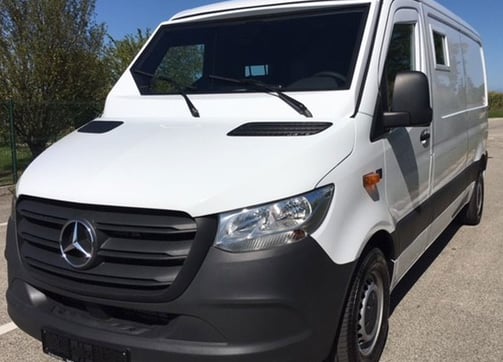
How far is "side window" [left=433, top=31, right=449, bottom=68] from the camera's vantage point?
4.60 metres

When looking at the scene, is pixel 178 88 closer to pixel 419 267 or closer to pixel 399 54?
pixel 399 54

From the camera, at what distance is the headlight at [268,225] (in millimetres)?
2465

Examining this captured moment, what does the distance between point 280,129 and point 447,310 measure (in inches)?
87.4

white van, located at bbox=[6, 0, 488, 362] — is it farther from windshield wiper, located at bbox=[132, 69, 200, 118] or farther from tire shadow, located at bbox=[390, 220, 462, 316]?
tire shadow, located at bbox=[390, 220, 462, 316]

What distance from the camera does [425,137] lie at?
409cm

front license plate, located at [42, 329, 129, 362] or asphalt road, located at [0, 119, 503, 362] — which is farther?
asphalt road, located at [0, 119, 503, 362]

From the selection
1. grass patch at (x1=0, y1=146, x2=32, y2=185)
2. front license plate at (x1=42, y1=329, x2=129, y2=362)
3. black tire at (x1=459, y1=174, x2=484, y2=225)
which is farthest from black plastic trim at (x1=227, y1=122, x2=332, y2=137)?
grass patch at (x1=0, y1=146, x2=32, y2=185)

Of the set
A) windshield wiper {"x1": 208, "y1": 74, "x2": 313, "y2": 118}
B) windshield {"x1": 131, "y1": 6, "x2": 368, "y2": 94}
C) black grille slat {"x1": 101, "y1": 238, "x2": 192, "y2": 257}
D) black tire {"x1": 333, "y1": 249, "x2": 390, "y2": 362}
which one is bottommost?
black tire {"x1": 333, "y1": 249, "x2": 390, "y2": 362}

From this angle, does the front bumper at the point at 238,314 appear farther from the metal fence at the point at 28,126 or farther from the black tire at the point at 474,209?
the metal fence at the point at 28,126

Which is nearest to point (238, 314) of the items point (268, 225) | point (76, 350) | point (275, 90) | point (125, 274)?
point (268, 225)

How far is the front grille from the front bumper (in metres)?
0.07

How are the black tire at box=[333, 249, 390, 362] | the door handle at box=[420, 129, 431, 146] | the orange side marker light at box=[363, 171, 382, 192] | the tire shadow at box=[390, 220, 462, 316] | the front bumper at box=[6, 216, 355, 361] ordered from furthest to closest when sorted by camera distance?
1. the tire shadow at box=[390, 220, 462, 316]
2. the door handle at box=[420, 129, 431, 146]
3. the orange side marker light at box=[363, 171, 382, 192]
4. the black tire at box=[333, 249, 390, 362]
5. the front bumper at box=[6, 216, 355, 361]

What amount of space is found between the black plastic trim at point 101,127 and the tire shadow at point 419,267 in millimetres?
2409

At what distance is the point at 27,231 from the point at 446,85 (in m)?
3.52
